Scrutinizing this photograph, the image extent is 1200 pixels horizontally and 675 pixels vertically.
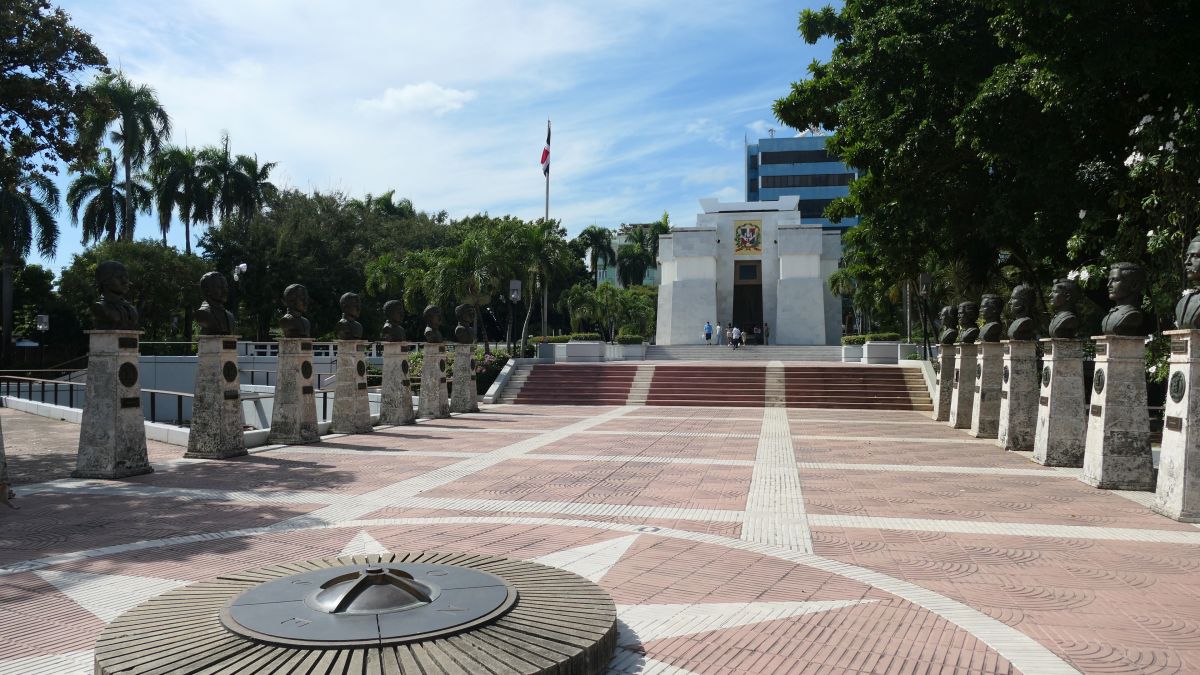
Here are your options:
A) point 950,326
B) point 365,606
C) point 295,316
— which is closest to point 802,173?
point 950,326

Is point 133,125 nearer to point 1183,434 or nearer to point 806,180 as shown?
point 1183,434

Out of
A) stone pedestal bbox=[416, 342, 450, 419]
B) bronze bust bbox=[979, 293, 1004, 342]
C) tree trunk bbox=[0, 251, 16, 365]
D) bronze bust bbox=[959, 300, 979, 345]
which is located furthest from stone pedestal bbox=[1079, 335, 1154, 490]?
Answer: tree trunk bbox=[0, 251, 16, 365]

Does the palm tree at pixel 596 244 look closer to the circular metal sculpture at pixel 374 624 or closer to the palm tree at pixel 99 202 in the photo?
the palm tree at pixel 99 202

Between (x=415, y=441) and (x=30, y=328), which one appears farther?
(x=30, y=328)

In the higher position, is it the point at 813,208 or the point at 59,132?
the point at 813,208

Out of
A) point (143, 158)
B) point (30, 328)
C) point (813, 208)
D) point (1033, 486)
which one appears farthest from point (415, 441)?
point (813, 208)

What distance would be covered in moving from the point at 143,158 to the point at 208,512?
3920cm

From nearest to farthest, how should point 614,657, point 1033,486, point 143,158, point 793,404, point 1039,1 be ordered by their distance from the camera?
point 614,657
point 1033,486
point 1039,1
point 793,404
point 143,158

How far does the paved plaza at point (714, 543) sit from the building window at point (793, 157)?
74.9 m

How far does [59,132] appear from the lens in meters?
13.6

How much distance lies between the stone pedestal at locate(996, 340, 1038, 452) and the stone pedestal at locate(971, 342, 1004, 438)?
1.82 meters

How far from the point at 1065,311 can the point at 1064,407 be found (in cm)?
Result: 135

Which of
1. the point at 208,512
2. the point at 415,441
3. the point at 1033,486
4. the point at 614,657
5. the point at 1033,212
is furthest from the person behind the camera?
the point at 1033,212

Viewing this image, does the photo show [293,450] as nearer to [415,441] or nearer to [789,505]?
[415,441]
